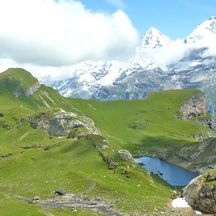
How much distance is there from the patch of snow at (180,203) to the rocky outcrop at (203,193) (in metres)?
0.91

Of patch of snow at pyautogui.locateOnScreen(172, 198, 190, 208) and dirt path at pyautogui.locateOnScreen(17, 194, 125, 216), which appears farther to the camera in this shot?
patch of snow at pyautogui.locateOnScreen(172, 198, 190, 208)

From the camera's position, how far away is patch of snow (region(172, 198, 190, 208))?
352 feet

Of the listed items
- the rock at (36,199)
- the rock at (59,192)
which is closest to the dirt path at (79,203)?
the rock at (36,199)

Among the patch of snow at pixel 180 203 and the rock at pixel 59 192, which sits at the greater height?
the patch of snow at pixel 180 203

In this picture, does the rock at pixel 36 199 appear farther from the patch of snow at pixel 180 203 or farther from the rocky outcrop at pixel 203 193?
the rocky outcrop at pixel 203 193

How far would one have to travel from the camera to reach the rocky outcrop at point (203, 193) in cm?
10000

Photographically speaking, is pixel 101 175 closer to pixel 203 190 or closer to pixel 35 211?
pixel 203 190

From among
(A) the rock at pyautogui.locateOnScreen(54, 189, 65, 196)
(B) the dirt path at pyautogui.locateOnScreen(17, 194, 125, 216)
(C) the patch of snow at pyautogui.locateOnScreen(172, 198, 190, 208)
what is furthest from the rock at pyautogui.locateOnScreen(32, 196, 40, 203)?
(C) the patch of snow at pyautogui.locateOnScreen(172, 198, 190, 208)

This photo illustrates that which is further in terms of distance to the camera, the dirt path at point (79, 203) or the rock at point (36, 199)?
the rock at point (36, 199)

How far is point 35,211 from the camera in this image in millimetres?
90188

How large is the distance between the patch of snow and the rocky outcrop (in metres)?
0.91

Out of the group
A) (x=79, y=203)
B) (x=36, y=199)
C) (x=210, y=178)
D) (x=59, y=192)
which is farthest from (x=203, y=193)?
(x=36, y=199)

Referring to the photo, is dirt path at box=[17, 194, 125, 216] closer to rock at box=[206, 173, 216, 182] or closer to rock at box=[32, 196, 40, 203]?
rock at box=[32, 196, 40, 203]

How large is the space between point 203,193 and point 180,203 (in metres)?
7.67
